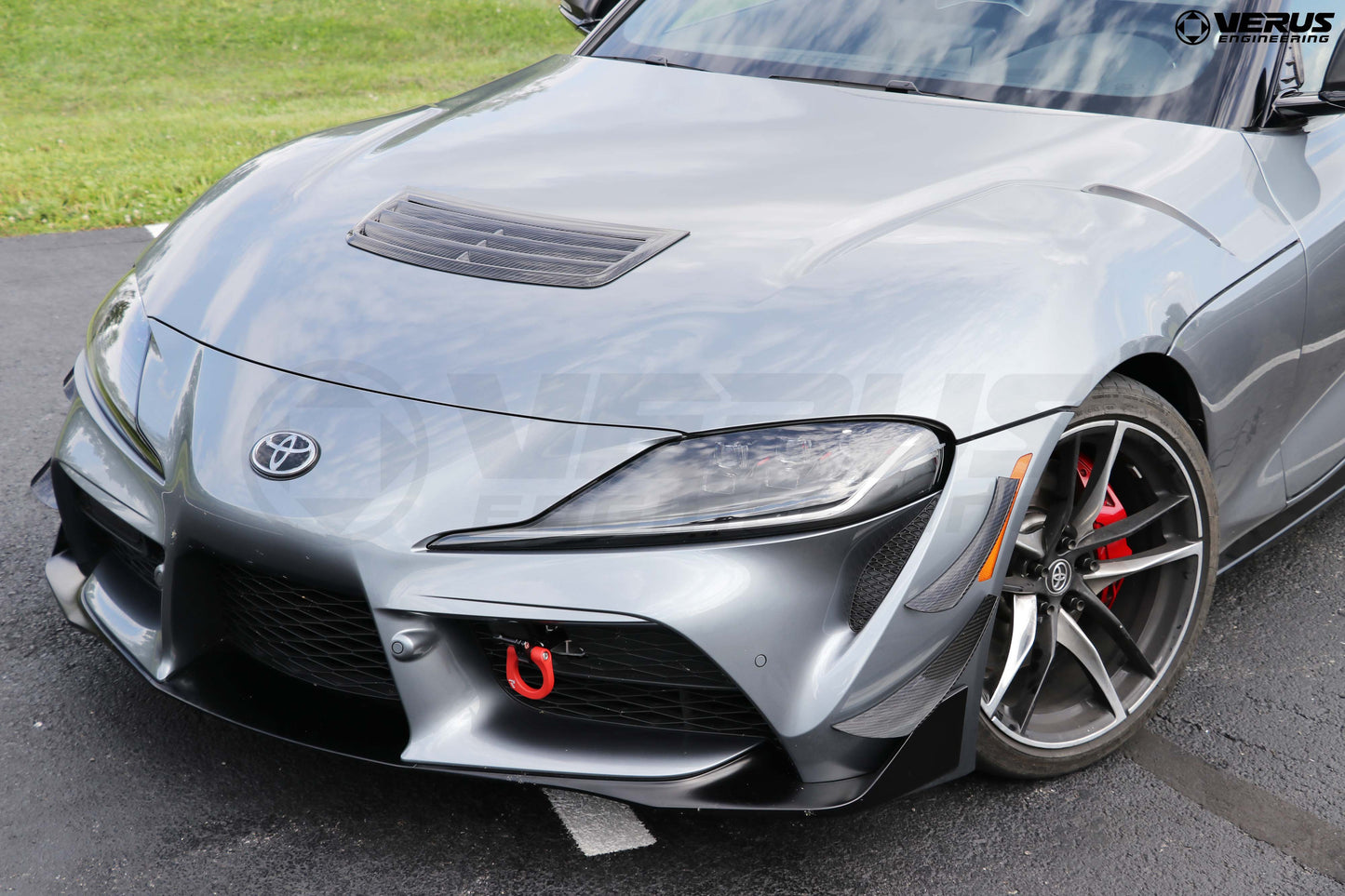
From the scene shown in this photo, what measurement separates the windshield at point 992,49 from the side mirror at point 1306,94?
13 centimetres

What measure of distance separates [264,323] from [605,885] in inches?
44.4

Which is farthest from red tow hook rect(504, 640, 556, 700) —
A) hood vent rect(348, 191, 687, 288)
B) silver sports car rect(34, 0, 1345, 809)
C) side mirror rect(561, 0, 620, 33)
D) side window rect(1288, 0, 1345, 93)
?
side mirror rect(561, 0, 620, 33)

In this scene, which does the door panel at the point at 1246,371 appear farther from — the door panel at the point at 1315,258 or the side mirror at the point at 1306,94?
the side mirror at the point at 1306,94

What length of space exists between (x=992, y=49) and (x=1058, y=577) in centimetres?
122

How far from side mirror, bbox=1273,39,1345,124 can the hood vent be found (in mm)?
1326

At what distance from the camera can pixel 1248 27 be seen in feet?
8.43

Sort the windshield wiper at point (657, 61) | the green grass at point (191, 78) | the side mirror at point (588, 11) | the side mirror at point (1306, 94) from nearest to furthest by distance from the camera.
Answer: the side mirror at point (1306, 94)
the windshield wiper at point (657, 61)
the side mirror at point (588, 11)
the green grass at point (191, 78)

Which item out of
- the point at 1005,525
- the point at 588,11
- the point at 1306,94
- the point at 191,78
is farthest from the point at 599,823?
the point at 191,78

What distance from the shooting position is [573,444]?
182 centimetres

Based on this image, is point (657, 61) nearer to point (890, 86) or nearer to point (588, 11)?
point (890, 86)

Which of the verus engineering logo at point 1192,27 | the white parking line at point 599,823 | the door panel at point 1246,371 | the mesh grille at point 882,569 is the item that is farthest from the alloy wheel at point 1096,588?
the verus engineering logo at point 1192,27

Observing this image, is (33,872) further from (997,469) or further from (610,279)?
(997,469)

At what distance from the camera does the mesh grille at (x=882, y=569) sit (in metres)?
1.80

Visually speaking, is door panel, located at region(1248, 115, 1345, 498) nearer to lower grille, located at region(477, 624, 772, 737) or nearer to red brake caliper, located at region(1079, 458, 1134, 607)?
red brake caliper, located at region(1079, 458, 1134, 607)
